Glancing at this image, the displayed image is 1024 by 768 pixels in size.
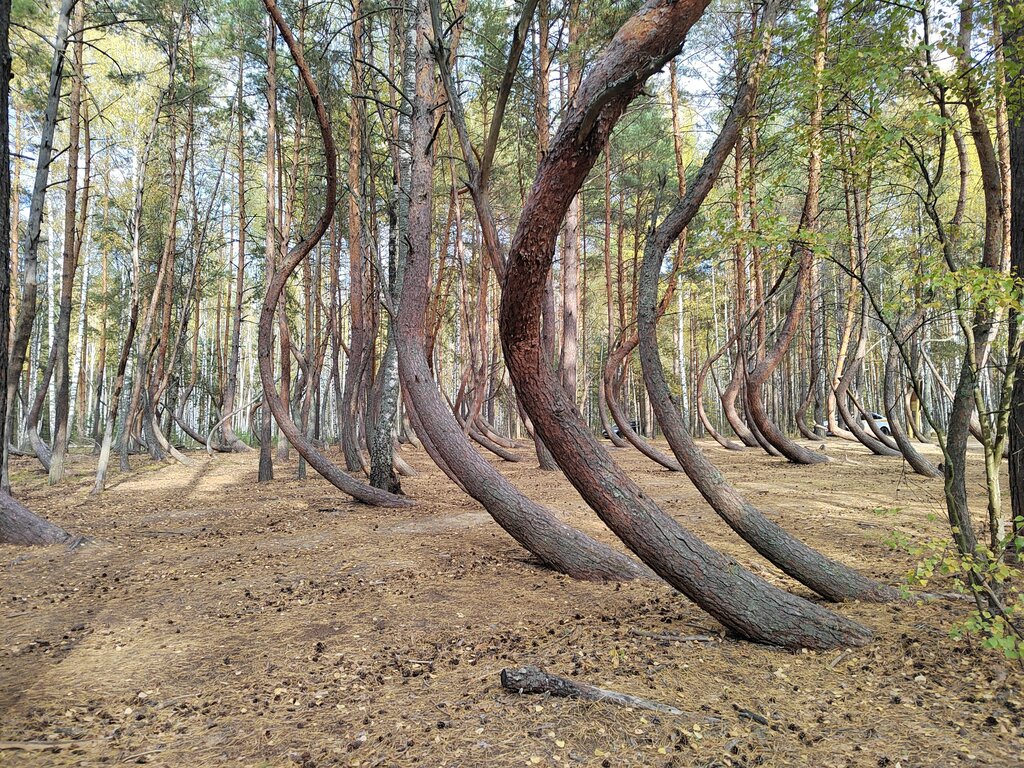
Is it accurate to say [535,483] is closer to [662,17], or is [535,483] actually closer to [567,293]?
[567,293]

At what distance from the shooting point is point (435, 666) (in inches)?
111

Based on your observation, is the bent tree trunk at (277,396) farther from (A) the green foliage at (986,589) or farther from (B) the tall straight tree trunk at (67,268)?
(A) the green foliage at (986,589)

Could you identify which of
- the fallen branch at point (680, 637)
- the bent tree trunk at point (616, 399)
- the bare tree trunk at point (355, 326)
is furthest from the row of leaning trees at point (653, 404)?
the bent tree trunk at point (616, 399)

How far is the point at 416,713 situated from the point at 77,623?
8.63ft

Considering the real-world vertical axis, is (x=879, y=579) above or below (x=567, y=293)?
below

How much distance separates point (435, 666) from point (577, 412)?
1.49 m

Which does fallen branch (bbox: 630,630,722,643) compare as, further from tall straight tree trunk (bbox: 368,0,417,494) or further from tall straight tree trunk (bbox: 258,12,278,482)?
tall straight tree trunk (bbox: 258,12,278,482)

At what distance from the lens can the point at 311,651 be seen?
3062 mm

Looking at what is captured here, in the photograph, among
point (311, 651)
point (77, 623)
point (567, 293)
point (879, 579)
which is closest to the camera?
point (311, 651)

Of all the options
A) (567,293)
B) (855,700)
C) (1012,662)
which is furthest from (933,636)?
(567,293)

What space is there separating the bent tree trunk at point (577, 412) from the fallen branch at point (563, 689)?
0.76 meters

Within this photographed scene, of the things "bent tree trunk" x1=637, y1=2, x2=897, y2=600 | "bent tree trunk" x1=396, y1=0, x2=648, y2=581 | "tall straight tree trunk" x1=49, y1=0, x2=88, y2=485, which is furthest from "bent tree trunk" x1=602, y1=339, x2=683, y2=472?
"tall straight tree trunk" x1=49, y1=0, x2=88, y2=485

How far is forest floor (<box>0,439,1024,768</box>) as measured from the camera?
2055 millimetres

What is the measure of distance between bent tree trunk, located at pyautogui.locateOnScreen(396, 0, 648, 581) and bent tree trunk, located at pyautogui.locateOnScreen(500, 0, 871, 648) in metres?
1.28
